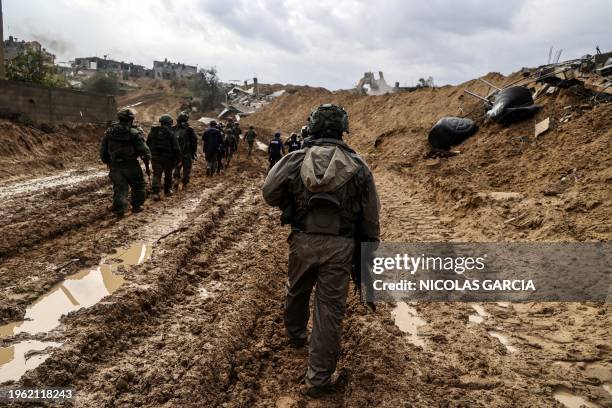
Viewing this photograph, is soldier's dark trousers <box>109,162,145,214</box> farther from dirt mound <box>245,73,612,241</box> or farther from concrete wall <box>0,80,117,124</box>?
concrete wall <box>0,80,117,124</box>

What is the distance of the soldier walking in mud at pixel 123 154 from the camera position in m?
6.88

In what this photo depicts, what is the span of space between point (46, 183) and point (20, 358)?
7308mm

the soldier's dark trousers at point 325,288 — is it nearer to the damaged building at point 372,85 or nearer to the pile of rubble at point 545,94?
the pile of rubble at point 545,94

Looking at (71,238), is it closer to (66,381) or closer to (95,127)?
(66,381)

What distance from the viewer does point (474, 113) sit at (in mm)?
14219

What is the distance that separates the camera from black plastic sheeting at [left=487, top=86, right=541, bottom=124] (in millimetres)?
10875

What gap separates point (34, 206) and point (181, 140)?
336 cm

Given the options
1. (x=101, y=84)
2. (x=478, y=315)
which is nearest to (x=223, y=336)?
(x=478, y=315)

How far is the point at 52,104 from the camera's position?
14969 millimetres

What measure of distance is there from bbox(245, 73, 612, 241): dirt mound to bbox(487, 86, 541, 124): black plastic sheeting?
0.72 feet

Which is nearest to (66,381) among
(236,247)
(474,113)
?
(236,247)

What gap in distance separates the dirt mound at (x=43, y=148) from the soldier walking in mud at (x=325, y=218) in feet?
30.4

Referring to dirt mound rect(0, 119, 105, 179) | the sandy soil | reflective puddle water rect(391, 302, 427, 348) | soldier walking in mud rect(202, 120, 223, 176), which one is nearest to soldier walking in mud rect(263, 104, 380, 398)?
the sandy soil

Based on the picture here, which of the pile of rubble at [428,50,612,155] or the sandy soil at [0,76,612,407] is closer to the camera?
the sandy soil at [0,76,612,407]
